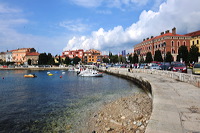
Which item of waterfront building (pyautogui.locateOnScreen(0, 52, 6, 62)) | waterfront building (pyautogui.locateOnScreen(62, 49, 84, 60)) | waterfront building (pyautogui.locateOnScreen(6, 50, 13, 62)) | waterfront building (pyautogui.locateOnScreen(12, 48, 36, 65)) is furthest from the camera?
waterfront building (pyautogui.locateOnScreen(0, 52, 6, 62))

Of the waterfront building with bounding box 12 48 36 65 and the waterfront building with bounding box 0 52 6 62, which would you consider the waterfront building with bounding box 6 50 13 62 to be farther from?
the waterfront building with bounding box 0 52 6 62

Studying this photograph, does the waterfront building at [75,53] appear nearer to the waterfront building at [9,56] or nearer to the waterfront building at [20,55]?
the waterfront building at [20,55]

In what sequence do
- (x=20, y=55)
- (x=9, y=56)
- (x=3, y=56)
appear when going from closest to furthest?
(x=20, y=55) < (x=9, y=56) < (x=3, y=56)

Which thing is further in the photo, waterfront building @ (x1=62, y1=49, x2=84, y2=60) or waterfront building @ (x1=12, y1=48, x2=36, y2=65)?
waterfront building @ (x1=62, y1=49, x2=84, y2=60)

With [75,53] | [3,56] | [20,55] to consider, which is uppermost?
[75,53]

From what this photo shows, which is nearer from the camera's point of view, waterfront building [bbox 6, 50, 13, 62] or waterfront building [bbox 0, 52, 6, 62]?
waterfront building [bbox 6, 50, 13, 62]

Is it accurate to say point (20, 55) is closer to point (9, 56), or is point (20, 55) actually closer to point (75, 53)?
point (9, 56)

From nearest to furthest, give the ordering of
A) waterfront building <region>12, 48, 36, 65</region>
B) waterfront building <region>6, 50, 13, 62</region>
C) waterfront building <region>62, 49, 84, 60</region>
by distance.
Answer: waterfront building <region>12, 48, 36, 65</region> → waterfront building <region>62, 49, 84, 60</region> → waterfront building <region>6, 50, 13, 62</region>

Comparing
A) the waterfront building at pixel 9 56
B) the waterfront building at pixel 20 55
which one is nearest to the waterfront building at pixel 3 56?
the waterfront building at pixel 9 56

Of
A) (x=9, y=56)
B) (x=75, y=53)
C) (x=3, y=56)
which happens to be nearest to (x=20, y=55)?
(x=9, y=56)

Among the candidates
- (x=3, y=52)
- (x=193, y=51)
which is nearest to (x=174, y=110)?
(x=193, y=51)

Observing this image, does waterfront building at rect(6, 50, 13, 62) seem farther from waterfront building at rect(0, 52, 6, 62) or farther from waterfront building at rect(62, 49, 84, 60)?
waterfront building at rect(62, 49, 84, 60)

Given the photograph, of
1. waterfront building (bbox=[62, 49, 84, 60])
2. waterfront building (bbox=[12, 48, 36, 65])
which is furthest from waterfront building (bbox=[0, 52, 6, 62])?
waterfront building (bbox=[62, 49, 84, 60])

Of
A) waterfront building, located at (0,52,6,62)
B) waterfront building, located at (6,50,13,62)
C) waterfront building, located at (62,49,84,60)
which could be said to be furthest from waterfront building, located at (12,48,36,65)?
waterfront building, located at (62,49,84,60)
